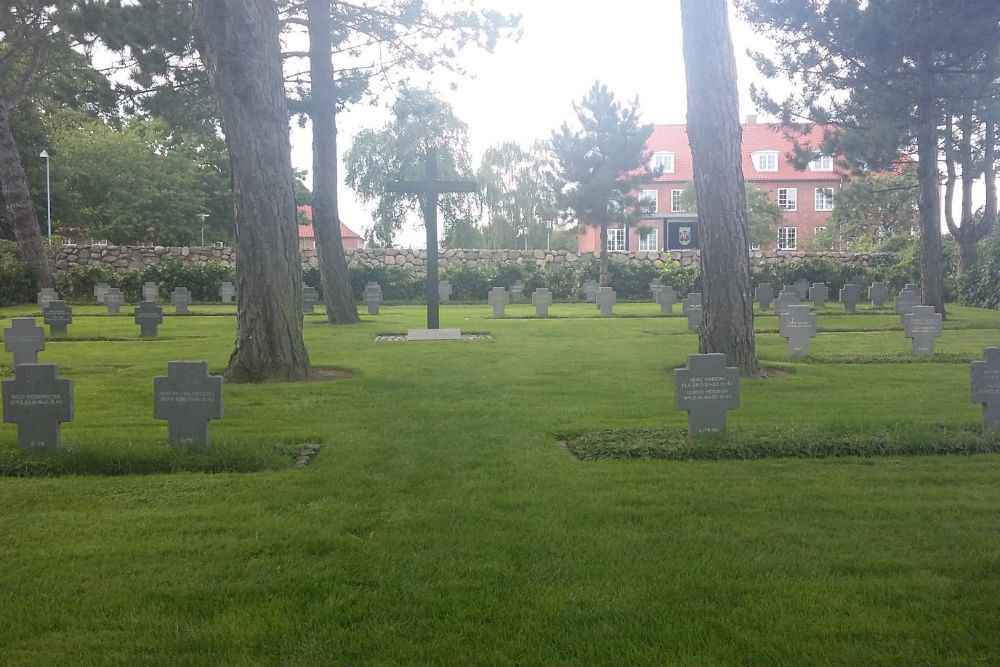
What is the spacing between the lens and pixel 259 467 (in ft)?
20.1

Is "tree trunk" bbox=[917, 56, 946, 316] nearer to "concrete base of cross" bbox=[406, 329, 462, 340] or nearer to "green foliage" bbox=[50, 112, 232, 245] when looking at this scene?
"concrete base of cross" bbox=[406, 329, 462, 340]

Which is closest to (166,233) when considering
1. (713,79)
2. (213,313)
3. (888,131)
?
(213,313)

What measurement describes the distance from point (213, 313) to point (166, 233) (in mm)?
22532

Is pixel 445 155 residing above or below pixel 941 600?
above

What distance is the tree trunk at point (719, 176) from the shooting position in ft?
34.0

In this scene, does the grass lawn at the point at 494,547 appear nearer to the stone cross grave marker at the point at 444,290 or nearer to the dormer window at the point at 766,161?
the stone cross grave marker at the point at 444,290

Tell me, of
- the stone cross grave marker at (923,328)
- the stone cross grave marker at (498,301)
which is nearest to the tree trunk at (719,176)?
the stone cross grave marker at (923,328)

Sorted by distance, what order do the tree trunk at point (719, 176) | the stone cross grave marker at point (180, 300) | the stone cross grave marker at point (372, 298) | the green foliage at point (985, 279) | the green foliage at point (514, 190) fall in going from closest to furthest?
the tree trunk at point (719, 176), the stone cross grave marker at point (180, 300), the stone cross grave marker at point (372, 298), the green foliage at point (985, 279), the green foliage at point (514, 190)

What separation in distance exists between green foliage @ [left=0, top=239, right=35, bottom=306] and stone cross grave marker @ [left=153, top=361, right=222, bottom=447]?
25.5 m

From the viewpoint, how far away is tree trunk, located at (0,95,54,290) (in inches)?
1083

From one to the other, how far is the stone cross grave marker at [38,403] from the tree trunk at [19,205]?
82.5 ft

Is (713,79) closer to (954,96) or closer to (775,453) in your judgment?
(775,453)

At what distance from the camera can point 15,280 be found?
92.6ft

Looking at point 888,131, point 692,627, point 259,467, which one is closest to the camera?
point 692,627
